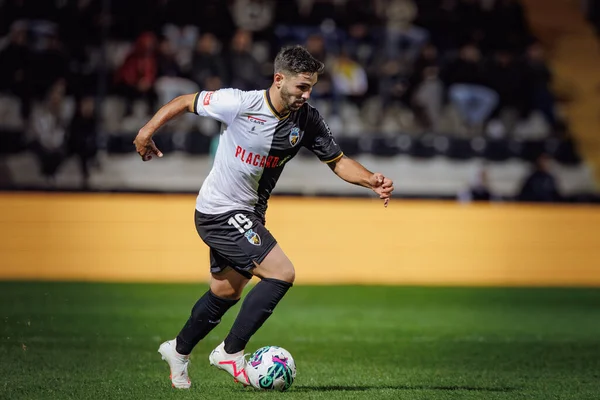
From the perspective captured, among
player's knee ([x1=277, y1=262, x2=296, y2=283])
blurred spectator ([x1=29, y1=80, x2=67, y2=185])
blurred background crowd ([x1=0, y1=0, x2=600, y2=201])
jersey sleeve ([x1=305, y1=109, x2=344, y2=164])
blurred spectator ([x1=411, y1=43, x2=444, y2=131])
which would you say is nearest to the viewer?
player's knee ([x1=277, y1=262, x2=296, y2=283])

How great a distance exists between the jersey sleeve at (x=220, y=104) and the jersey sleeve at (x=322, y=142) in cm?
60

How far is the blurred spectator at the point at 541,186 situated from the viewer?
662 inches

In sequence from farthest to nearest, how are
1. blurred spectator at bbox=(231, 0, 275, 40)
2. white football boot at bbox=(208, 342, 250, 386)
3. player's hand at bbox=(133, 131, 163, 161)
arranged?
blurred spectator at bbox=(231, 0, 275, 40), white football boot at bbox=(208, 342, 250, 386), player's hand at bbox=(133, 131, 163, 161)

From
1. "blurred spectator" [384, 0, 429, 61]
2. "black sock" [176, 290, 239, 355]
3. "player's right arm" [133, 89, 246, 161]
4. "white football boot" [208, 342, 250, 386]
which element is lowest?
"white football boot" [208, 342, 250, 386]

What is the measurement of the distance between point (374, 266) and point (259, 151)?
8162 mm

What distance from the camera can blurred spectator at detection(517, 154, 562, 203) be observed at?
1681 cm

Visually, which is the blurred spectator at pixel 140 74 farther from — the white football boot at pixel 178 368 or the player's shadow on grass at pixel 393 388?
the player's shadow on grass at pixel 393 388

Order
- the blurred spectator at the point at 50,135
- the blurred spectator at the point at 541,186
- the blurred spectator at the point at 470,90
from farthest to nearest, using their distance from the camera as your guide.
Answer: the blurred spectator at the point at 470,90
the blurred spectator at the point at 541,186
the blurred spectator at the point at 50,135

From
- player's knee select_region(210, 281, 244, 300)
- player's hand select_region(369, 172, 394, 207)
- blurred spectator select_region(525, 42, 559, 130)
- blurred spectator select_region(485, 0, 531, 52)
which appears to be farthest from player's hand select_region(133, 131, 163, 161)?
blurred spectator select_region(485, 0, 531, 52)

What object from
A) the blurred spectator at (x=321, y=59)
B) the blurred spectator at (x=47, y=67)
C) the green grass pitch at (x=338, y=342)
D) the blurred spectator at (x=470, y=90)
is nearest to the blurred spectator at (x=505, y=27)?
the blurred spectator at (x=470, y=90)

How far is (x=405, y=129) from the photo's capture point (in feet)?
59.4

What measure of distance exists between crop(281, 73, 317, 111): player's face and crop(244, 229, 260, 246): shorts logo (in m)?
0.87

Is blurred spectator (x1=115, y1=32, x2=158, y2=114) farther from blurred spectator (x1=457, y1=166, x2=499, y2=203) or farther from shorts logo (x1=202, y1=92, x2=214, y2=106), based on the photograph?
shorts logo (x1=202, y1=92, x2=214, y2=106)

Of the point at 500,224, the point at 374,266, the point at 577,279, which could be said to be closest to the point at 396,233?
the point at 374,266
